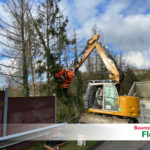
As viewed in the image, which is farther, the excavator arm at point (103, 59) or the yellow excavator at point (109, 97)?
the excavator arm at point (103, 59)

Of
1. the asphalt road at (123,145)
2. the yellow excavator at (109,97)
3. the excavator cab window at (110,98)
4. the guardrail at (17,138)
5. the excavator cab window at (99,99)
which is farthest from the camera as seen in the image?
the excavator cab window at (99,99)

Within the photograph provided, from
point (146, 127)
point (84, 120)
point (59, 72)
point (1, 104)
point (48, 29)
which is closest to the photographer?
point (1, 104)

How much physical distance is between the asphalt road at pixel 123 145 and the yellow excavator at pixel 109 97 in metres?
1.51

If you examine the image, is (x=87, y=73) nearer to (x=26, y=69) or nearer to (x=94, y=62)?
(x=94, y=62)

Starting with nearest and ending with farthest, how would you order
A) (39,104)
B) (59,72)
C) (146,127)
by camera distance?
(39,104) < (146,127) < (59,72)

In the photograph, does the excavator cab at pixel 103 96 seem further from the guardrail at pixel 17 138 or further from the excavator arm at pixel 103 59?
the guardrail at pixel 17 138

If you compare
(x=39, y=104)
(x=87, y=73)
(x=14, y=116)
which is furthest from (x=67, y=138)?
(x=87, y=73)

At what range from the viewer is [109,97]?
297 inches

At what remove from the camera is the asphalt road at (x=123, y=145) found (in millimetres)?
5170

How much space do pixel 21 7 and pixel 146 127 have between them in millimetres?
8964

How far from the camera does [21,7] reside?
27.3 ft

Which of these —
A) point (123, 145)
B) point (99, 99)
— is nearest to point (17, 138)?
point (123, 145)

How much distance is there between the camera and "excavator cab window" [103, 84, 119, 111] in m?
7.36

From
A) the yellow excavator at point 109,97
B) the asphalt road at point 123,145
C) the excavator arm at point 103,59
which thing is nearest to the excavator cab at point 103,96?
the yellow excavator at point 109,97
